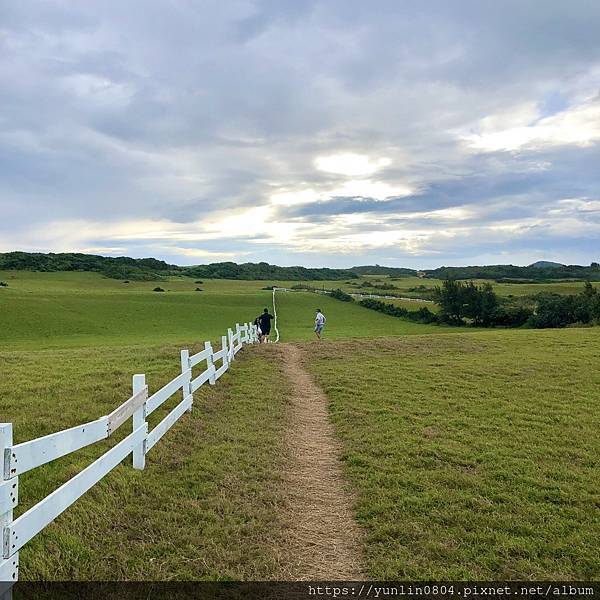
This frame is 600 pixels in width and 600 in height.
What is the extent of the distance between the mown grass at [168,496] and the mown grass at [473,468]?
132cm

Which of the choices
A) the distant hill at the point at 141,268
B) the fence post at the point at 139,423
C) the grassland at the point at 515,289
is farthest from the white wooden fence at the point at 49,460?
the distant hill at the point at 141,268

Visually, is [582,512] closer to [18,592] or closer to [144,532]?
[144,532]

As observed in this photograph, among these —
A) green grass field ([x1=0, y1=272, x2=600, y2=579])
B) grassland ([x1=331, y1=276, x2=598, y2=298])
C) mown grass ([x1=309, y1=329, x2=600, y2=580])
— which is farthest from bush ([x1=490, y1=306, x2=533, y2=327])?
Answer: mown grass ([x1=309, y1=329, x2=600, y2=580])

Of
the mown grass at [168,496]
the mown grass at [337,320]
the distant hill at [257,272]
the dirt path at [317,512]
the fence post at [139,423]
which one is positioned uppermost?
the distant hill at [257,272]

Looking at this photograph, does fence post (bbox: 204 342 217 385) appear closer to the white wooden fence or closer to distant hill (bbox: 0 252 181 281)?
the white wooden fence

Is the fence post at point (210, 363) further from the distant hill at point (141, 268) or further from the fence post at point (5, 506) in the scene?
the distant hill at point (141, 268)

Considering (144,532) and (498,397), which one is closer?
(144,532)

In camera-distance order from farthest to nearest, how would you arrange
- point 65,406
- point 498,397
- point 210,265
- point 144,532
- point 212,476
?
point 210,265 → point 498,397 → point 65,406 → point 212,476 → point 144,532

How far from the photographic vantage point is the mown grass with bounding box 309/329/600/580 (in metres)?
5.09

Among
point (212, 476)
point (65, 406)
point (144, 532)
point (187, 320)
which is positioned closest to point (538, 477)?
point (212, 476)

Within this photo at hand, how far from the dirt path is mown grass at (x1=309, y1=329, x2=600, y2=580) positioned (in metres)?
0.22

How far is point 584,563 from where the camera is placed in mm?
4953

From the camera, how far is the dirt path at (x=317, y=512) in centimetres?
495

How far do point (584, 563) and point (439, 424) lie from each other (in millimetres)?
5188
